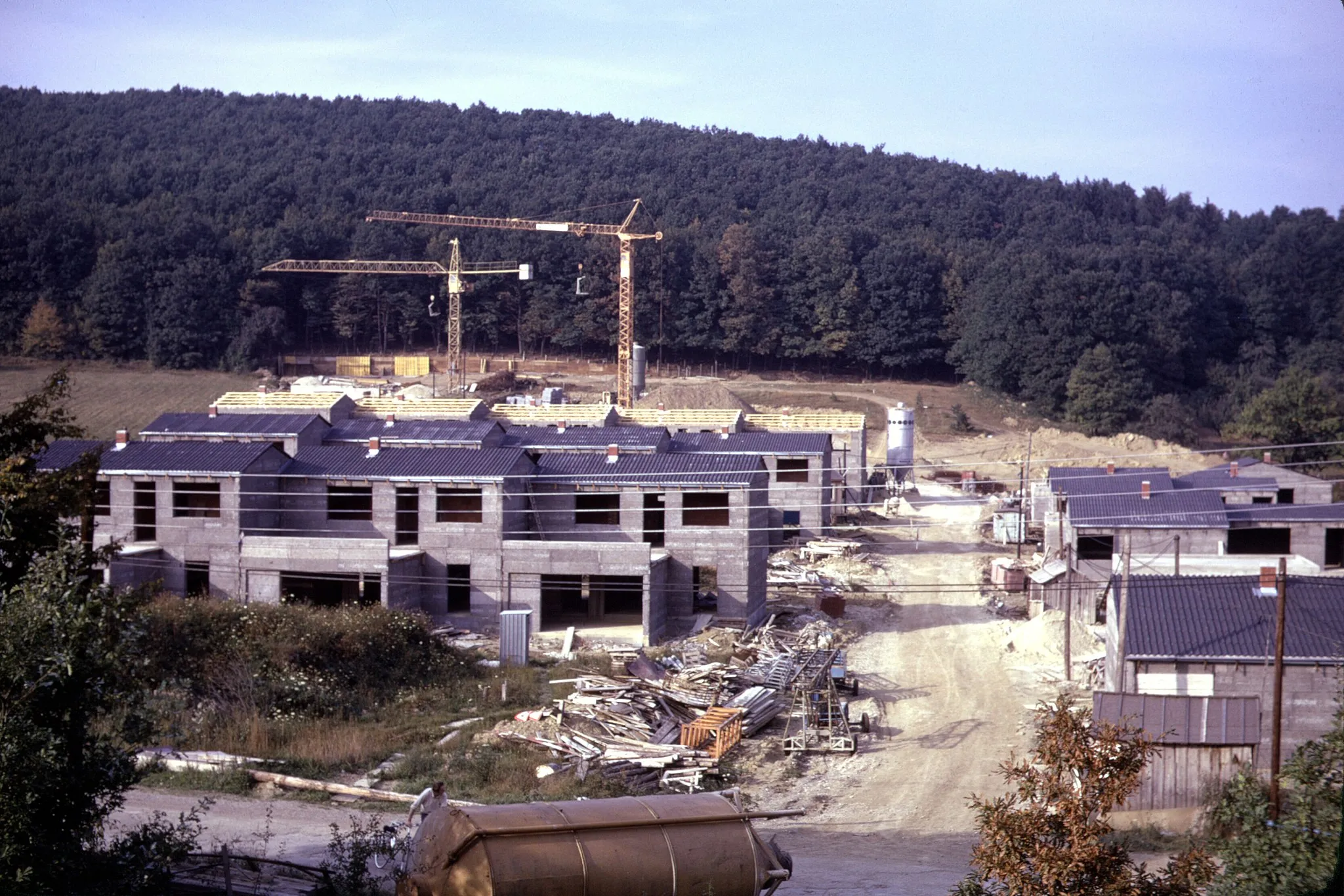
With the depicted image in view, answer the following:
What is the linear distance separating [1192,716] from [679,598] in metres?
12.3

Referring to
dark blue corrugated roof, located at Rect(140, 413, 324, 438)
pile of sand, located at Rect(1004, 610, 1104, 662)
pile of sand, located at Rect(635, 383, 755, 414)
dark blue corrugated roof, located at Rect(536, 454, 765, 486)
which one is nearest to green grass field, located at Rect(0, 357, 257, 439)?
dark blue corrugated roof, located at Rect(140, 413, 324, 438)

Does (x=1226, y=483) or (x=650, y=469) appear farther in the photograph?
(x=1226, y=483)

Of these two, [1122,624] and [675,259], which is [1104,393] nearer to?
[675,259]

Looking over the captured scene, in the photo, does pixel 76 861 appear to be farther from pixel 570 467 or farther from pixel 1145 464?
pixel 1145 464

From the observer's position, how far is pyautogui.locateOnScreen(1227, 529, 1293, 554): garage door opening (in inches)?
1026

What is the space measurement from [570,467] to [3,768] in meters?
20.0

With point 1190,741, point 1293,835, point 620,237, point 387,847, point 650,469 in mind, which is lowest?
point 1190,741

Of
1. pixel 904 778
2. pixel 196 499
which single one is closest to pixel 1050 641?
pixel 904 778

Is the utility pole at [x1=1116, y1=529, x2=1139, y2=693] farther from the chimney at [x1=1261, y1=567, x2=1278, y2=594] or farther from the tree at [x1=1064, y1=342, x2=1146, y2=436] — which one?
the tree at [x1=1064, y1=342, x2=1146, y2=436]

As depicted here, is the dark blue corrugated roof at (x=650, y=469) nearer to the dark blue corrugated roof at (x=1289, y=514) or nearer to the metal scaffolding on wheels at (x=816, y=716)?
the metal scaffolding on wheels at (x=816, y=716)

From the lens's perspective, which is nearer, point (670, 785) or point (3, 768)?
point (3, 768)

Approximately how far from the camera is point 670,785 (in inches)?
653

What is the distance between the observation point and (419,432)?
30109 millimetres

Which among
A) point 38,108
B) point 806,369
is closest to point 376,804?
point 806,369
